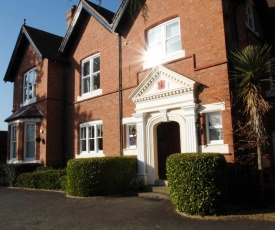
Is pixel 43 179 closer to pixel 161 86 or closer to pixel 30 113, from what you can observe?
pixel 30 113

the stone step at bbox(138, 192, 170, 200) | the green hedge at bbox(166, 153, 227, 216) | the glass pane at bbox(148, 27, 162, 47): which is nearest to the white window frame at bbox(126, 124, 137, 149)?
the stone step at bbox(138, 192, 170, 200)

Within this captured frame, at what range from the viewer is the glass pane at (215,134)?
9.48 meters

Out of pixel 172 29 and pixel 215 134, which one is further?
pixel 172 29

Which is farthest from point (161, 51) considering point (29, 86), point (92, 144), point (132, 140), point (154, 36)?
point (29, 86)

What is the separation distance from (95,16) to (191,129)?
26.6 feet

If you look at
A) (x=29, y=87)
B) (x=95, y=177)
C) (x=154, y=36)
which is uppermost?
(x=154, y=36)

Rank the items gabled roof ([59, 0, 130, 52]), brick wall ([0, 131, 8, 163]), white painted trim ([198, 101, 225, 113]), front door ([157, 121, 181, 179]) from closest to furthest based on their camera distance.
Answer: white painted trim ([198, 101, 225, 113])
front door ([157, 121, 181, 179])
gabled roof ([59, 0, 130, 52])
brick wall ([0, 131, 8, 163])

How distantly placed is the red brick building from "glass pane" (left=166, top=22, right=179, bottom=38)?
0.04 meters

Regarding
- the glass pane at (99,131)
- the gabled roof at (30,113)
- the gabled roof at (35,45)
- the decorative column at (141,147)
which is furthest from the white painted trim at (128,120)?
the gabled roof at (35,45)

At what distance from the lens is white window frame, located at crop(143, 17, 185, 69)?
1106cm

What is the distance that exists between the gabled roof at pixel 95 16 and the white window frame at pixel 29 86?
282 centimetres

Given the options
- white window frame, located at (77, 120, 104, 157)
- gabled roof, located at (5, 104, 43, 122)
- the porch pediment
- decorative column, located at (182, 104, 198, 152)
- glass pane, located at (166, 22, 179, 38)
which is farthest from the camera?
gabled roof, located at (5, 104, 43, 122)

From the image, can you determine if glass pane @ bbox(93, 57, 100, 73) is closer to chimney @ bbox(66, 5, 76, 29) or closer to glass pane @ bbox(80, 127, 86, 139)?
glass pane @ bbox(80, 127, 86, 139)

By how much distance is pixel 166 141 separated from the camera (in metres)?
12.2
